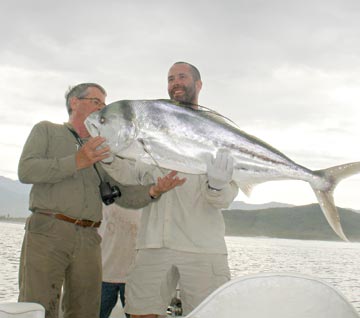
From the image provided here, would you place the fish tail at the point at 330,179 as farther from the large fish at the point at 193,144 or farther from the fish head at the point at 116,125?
the fish head at the point at 116,125

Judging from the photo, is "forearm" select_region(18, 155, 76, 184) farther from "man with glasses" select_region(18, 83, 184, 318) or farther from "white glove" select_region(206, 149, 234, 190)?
"white glove" select_region(206, 149, 234, 190)

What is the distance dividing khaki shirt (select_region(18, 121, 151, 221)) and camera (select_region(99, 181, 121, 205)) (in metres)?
0.07

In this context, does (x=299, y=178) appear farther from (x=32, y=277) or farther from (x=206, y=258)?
(x=32, y=277)

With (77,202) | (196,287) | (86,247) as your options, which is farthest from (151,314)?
(77,202)

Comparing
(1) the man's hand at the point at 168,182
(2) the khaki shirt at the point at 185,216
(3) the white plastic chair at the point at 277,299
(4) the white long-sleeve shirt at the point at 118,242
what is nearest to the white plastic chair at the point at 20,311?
(3) the white plastic chair at the point at 277,299

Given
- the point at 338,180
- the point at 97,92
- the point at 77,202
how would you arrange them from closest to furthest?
the point at 338,180
the point at 77,202
the point at 97,92

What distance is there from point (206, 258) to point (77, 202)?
5.55 ft

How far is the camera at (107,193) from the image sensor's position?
579 cm

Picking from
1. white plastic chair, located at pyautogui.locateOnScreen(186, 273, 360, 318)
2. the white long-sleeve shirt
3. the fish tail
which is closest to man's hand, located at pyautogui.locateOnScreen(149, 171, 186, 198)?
the fish tail

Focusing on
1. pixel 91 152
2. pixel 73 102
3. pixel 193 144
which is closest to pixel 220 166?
pixel 193 144

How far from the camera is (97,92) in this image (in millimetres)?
6145

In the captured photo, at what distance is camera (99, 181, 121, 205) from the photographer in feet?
19.0

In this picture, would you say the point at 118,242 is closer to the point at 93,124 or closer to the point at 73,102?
the point at 73,102

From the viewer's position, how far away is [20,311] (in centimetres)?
352
